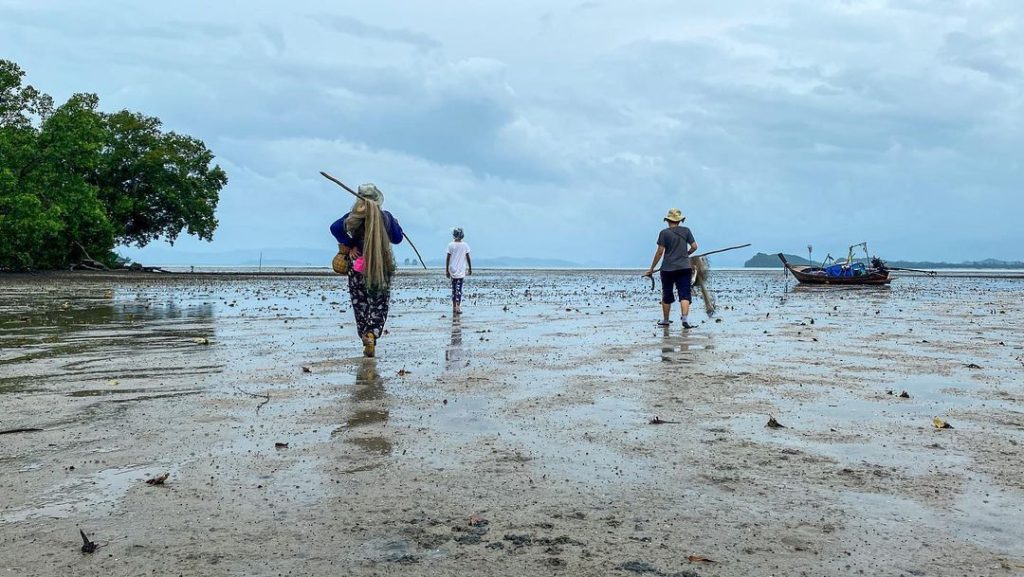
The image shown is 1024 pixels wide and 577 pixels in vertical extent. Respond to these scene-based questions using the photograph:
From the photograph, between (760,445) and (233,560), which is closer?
(233,560)

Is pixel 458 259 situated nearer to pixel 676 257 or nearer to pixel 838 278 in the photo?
pixel 676 257

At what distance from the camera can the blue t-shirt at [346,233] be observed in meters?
9.87

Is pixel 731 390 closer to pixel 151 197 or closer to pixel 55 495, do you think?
pixel 55 495

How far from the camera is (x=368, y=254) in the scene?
9672 millimetres

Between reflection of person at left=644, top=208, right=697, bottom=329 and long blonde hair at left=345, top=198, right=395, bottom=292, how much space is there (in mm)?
6502

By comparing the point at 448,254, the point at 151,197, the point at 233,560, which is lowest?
the point at 233,560

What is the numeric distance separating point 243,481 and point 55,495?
94 cm

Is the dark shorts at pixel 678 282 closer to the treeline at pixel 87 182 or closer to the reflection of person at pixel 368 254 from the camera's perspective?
the reflection of person at pixel 368 254

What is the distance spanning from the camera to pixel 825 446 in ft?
17.1

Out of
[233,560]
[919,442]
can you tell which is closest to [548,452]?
[233,560]

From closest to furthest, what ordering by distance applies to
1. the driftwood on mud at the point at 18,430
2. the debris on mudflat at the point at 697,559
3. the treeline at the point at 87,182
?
the debris on mudflat at the point at 697,559 → the driftwood on mud at the point at 18,430 → the treeline at the point at 87,182

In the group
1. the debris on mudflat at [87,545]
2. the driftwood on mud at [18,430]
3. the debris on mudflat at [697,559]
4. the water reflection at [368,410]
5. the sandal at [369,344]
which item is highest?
the sandal at [369,344]

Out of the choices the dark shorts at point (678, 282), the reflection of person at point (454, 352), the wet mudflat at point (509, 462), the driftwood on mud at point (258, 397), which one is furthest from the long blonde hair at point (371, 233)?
the dark shorts at point (678, 282)

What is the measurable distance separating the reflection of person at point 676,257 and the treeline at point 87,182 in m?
35.1
